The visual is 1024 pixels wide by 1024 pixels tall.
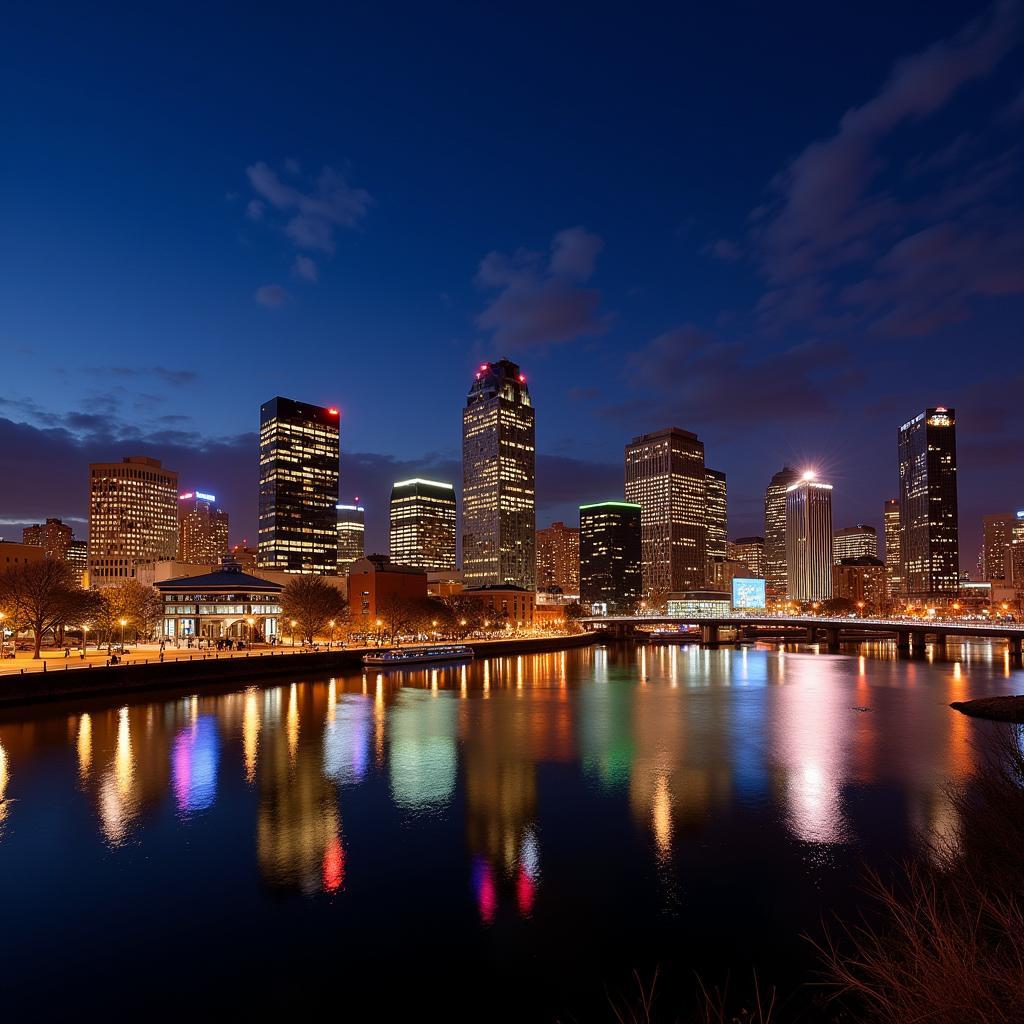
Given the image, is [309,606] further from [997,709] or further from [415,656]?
[997,709]

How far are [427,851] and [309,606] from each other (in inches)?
3593

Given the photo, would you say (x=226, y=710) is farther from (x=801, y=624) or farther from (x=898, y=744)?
(x=801, y=624)

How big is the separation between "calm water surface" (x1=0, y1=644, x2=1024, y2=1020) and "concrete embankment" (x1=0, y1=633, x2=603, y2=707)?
3671 mm

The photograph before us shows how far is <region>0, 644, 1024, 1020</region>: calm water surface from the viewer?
18.4m

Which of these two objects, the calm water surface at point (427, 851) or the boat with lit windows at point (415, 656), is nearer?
the calm water surface at point (427, 851)

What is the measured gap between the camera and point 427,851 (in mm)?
26953

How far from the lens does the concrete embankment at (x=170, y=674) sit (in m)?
59.6

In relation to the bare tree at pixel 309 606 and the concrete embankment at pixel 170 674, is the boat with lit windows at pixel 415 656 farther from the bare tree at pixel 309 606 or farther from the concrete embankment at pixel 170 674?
the bare tree at pixel 309 606

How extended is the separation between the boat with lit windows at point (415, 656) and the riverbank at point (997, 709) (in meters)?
65.2

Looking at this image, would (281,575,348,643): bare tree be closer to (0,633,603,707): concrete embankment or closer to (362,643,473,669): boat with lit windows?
(0,633,603,707): concrete embankment

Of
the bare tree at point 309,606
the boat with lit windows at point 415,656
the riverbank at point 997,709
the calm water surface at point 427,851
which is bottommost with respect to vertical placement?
the boat with lit windows at point 415,656

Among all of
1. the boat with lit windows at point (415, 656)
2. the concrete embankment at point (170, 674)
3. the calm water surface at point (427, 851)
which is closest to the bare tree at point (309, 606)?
the concrete embankment at point (170, 674)

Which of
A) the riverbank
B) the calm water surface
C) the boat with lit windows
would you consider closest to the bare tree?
the boat with lit windows

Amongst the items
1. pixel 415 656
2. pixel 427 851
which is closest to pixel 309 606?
pixel 415 656
